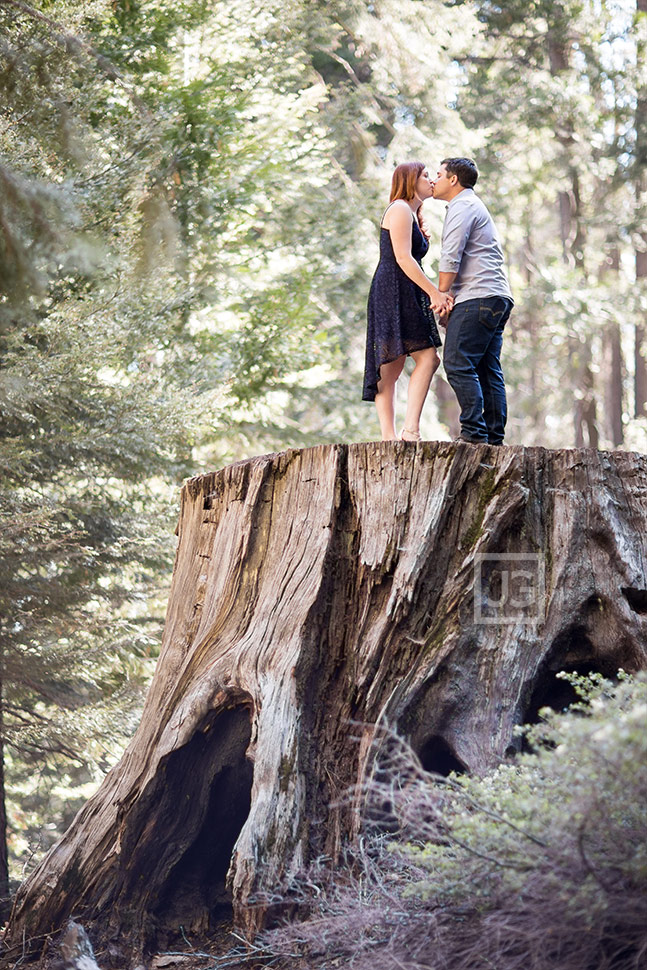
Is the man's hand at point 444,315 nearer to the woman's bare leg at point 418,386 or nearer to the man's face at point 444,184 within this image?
the woman's bare leg at point 418,386

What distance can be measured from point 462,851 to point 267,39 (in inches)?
459

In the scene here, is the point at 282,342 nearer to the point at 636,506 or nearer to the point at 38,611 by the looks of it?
the point at 38,611

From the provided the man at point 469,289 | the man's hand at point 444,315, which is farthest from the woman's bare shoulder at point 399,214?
the man's hand at point 444,315

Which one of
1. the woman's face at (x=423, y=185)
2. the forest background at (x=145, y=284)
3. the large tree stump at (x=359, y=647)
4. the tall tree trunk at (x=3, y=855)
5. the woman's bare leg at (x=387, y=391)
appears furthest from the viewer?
the forest background at (x=145, y=284)

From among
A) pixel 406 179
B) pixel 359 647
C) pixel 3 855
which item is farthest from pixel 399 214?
pixel 3 855

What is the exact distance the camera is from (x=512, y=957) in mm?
2850

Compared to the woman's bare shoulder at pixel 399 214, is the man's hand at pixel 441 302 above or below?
below

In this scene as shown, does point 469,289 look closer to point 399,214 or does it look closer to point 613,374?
point 399,214

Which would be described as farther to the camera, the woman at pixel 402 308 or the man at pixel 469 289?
the woman at pixel 402 308

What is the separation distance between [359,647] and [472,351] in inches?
81.5

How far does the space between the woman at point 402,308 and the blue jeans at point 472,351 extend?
14cm

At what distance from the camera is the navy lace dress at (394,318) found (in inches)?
220

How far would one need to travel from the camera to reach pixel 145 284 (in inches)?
324

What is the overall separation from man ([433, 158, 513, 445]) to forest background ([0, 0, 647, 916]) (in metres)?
2.25
